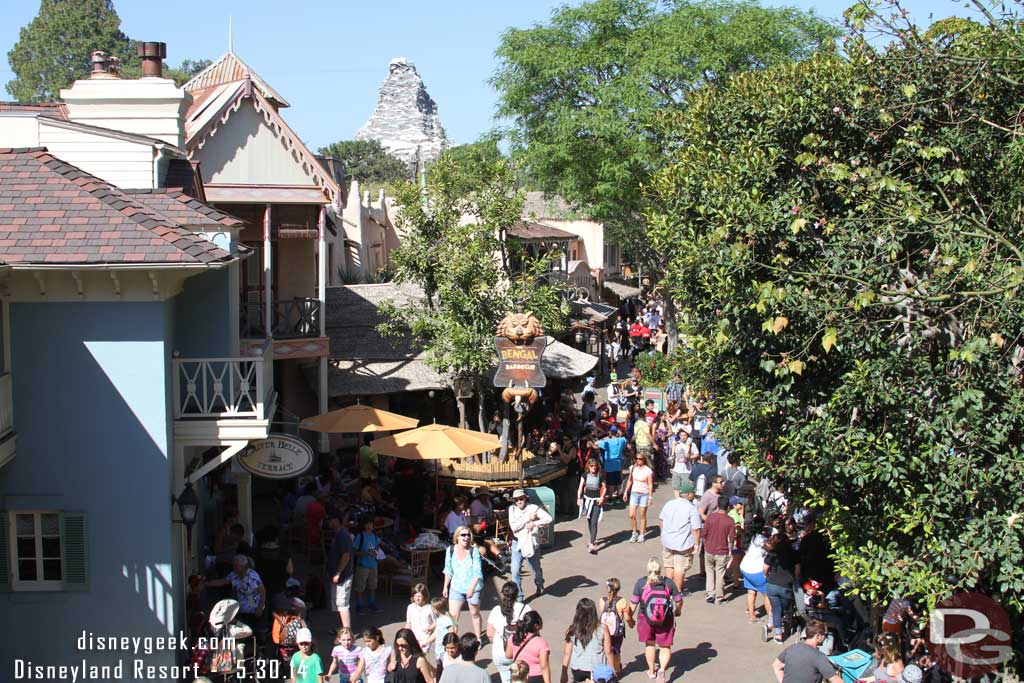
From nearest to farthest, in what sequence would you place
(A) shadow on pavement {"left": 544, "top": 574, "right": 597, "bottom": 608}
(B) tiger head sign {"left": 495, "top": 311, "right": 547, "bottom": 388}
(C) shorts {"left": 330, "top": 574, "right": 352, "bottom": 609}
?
1. (C) shorts {"left": 330, "top": 574, "right": 352, "bottom": 609}
2. (A) shadow on pavement {"left": 544, "top": 574, "right": 597, "bottom": 608}
3. (B) tiger head sign {"left": 495, "top": 311, "right": 547, "bottom": 388}

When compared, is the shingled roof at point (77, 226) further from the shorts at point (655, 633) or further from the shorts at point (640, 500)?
the shorts at point (640, 500)

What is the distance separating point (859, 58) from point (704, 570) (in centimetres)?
795

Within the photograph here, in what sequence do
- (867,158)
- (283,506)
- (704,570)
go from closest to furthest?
(867,158), (704,570), (283,506)

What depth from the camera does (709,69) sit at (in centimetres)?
3195

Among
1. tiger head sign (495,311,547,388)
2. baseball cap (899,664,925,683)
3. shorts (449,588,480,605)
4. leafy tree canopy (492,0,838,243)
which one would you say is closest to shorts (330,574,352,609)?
shorts (449,588,480,605)

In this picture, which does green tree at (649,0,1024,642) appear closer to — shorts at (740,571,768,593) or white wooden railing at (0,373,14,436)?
shorts at (740,571,768,593)

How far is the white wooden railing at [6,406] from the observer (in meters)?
11.0

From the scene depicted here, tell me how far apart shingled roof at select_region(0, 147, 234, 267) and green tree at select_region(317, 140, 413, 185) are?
83.4 meters

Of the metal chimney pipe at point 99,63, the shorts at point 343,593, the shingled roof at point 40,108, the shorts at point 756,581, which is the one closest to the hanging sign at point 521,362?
the shorts at point 756,581

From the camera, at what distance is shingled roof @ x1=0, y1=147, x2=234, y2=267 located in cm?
1105

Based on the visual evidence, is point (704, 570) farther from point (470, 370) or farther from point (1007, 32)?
point (1007, 32)

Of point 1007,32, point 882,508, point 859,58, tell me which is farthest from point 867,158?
point 882,508

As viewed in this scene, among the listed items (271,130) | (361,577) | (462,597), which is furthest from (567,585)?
(271,130)

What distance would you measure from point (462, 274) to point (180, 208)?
7.68 metres
